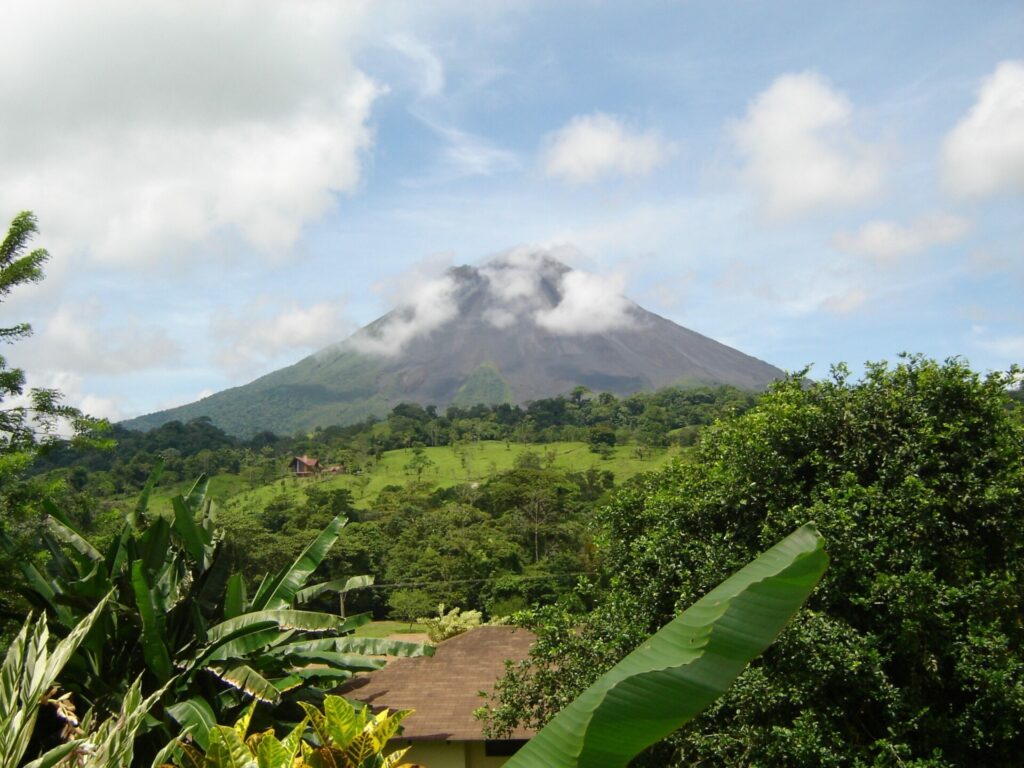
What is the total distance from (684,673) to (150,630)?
17.0 ft

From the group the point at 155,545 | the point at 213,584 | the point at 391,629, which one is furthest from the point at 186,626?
the point at 391,629

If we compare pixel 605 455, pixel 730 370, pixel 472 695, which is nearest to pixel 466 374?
pixel 730 370

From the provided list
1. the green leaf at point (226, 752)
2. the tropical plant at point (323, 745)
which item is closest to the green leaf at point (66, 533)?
the tropical plant at point (323, 745)

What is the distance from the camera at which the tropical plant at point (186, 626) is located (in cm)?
575

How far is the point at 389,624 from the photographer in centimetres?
3275

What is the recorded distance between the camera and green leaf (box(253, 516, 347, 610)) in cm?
696

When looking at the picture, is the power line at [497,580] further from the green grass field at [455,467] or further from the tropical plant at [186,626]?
the tropical plant at [186,626]

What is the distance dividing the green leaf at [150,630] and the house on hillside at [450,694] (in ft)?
9.77

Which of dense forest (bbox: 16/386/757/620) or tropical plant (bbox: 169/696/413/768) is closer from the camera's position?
tropical plant (bbox: 169/696/413/768)

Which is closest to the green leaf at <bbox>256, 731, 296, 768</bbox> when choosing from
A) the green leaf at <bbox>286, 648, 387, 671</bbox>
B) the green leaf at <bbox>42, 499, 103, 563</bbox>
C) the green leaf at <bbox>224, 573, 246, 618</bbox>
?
the green leaf at <bbox>224, 573, 246, 618</bbox>

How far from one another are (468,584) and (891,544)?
26.3 meters

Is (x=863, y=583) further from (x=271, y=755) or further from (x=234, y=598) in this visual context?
(x=271, y=755)

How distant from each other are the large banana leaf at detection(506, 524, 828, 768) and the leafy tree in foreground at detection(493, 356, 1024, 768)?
4.74m

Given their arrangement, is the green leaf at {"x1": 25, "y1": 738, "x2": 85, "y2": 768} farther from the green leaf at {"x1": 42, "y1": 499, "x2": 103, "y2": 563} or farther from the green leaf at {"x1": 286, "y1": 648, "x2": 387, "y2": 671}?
the green leaf at {"x1": 42, "y1": 499, "x2": 103, "y2": 563}
